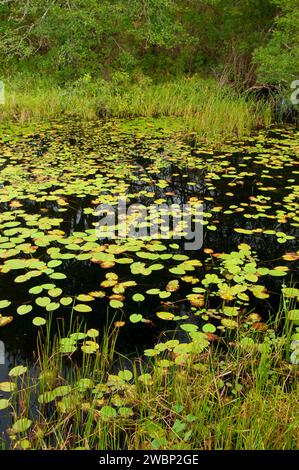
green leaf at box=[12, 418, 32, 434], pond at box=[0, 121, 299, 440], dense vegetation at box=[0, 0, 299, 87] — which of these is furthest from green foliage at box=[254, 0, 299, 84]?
green leaf at box=[12, 418, 32, 434]

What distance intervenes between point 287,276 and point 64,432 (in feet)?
7.04

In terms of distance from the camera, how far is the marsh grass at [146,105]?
27.2 ft

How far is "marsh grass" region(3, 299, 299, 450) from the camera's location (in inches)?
71.8

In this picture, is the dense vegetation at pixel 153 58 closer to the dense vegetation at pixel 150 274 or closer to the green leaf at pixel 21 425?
the dense vegetation at pixel 150 274

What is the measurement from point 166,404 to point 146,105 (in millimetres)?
8370

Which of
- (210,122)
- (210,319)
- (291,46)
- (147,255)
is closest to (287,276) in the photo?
(210,319)

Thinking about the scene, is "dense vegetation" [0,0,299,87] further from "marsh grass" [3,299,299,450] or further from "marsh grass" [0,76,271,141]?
"marsh grass" [3,299,299,450]

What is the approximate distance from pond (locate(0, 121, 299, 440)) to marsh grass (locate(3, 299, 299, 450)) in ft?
0.67

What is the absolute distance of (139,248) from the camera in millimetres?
3613

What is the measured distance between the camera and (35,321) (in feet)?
8.82

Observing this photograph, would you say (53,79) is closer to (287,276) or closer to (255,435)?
(287,276)

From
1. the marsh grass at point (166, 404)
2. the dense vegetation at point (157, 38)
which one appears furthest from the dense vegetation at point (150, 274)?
the dense vegetation at point (157, 38)

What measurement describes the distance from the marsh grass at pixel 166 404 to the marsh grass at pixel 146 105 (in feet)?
20.1

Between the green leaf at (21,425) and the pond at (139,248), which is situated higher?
the pond at (139,248)
